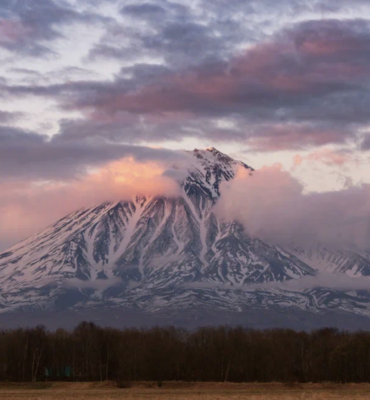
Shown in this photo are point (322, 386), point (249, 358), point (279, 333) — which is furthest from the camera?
point (279, 333)

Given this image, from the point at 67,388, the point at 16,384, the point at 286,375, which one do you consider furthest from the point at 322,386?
the point at 16,384

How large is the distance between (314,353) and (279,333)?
1849 cm

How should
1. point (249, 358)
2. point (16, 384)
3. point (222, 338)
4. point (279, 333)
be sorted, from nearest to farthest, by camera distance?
point (16, 384), point (249, 358), point (222, 338), point (279, 333)

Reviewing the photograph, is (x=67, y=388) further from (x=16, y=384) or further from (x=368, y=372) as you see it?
(x=368, y=372)

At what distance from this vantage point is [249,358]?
118938mm

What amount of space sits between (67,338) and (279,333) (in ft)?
113

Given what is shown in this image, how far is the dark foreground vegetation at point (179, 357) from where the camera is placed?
113 meters

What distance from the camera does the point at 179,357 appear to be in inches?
4584

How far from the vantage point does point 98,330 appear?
5177 inches

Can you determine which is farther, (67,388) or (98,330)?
(98,330)

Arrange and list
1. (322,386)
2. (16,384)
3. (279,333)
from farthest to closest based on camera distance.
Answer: (279,333)
(16,384)
(322,386)

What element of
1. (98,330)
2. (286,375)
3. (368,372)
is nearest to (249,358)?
(286,375)

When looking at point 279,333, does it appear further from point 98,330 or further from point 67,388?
point 67,388

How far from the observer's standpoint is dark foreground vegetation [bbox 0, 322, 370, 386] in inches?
4464
